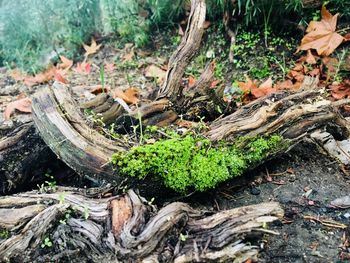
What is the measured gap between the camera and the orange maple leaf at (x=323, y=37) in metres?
3.64

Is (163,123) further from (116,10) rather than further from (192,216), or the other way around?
(116,10)

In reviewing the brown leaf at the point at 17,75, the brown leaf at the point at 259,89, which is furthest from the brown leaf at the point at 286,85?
the brown leaf at the point at 17,75

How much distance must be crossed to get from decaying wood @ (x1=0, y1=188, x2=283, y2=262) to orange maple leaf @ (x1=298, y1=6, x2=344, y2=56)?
7.00 ft

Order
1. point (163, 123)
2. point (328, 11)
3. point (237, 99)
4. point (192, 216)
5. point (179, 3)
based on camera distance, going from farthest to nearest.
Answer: point (179, 3), point (328, 11), point (237, 99), point (163, 123), point (192, 216)

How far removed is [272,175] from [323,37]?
5.24 ft

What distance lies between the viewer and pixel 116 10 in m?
5.01

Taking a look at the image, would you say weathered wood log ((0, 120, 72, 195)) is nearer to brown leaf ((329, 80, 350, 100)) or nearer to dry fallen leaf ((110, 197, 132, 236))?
dry fallen leaf ((110, 197, 132, 236))

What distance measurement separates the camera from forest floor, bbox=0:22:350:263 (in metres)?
2.21

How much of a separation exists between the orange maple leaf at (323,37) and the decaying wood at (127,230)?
2.13 metres

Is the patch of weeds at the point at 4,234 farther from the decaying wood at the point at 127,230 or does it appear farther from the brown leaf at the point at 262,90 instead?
the brown leaf at the point at 262,90

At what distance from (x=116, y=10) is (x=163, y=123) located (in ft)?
8.73

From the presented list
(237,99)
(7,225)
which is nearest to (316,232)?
(237,99)

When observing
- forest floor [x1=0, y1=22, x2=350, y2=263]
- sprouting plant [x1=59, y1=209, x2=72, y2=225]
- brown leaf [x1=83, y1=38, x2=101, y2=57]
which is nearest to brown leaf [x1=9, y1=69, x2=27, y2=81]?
forest floor [x1=0, y1=22, x2=350, y2=263]

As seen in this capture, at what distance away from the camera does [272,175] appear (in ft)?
9.14
